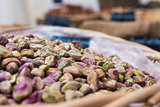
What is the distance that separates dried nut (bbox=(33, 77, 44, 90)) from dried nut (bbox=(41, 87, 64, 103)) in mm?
34

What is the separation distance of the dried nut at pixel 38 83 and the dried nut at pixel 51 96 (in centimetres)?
3

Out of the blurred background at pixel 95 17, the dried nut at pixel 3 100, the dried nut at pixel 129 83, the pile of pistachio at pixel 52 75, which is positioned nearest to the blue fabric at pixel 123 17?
the blurred background at pixel 95 17

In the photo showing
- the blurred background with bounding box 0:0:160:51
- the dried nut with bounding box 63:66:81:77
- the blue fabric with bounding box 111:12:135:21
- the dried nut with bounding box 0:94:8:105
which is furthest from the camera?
the blue fabric with bounding box 111:12:135:21

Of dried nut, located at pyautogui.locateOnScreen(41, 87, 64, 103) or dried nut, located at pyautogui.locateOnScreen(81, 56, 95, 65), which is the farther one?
dried nut, located at pyautogui.locateOnScreen(81, 56, 95, 65)

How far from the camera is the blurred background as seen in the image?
1.24 metres

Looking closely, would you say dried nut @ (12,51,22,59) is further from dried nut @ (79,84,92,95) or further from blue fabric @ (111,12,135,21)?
blue fabric @ (111,12,135,21)

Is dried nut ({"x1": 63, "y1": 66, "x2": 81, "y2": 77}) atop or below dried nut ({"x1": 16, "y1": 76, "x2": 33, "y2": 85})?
below

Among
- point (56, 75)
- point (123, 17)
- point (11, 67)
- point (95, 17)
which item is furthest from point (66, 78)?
point (95, 17)

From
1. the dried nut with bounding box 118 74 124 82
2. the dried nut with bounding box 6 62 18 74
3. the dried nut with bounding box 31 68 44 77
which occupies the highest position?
the dried nut with bounding box 6 62 18 74

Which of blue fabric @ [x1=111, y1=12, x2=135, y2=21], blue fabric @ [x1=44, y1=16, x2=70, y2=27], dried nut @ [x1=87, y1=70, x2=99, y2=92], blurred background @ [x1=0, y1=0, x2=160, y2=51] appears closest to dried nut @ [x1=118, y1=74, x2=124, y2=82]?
dried nut @ [x1=87, y1=70, x2=99, y2=92]

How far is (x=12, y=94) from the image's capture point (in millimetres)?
387

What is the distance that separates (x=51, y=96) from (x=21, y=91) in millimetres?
60

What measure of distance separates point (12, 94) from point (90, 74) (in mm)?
184

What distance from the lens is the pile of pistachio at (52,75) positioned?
375mm
